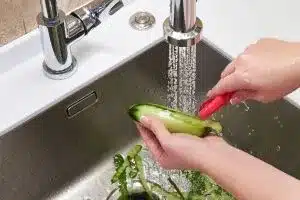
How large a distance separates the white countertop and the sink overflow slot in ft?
0.08

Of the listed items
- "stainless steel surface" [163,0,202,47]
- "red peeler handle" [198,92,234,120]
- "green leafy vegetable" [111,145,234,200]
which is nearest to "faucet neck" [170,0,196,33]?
"stainless steel surface" [163,0,202,47]

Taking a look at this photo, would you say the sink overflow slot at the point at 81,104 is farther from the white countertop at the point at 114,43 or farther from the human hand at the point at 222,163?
the human hand at the point at 222,163

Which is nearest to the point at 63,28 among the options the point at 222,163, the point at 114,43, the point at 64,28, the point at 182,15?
the point at 64,28

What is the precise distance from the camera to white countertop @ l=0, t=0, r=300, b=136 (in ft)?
3.06

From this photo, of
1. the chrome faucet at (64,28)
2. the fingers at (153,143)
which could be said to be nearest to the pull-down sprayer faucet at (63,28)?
the chrome faucet at (64,28)

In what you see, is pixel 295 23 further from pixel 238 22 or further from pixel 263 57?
pixel 263 57

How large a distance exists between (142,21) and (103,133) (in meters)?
0.20

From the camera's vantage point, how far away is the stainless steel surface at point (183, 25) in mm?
736

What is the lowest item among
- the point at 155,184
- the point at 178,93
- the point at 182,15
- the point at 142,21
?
the point at 155,184

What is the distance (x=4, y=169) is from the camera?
920mm

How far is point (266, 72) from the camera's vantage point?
0.79m

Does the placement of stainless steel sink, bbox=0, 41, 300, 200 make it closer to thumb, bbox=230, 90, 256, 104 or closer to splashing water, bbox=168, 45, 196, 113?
splashing water, bbox=168, 45, 196, 113

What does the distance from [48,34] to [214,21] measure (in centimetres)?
30

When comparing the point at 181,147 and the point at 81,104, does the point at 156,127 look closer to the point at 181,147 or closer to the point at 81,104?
the point at 181,147
